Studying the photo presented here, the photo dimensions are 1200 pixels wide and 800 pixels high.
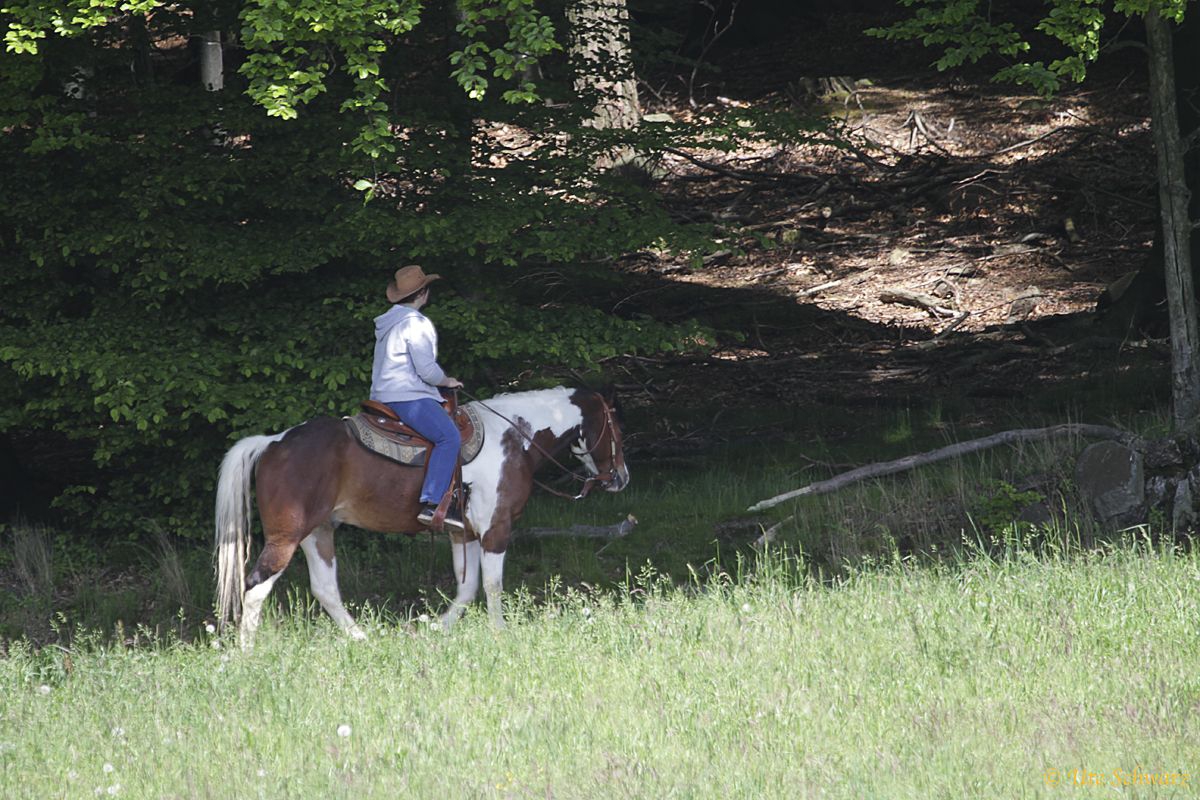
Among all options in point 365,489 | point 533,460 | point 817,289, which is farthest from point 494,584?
point 817,289

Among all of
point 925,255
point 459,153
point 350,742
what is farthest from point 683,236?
point 925,255

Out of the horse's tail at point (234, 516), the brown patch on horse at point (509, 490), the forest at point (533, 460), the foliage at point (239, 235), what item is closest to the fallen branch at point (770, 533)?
the forest at point (533, 460)

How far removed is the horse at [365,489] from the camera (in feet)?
31.0

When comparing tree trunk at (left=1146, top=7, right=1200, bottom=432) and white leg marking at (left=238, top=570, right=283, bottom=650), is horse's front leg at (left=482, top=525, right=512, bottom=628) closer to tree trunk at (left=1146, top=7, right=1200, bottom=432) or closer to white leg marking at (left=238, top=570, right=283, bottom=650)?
white leg marking at (left=238, top=570, right=283, bottom=650)

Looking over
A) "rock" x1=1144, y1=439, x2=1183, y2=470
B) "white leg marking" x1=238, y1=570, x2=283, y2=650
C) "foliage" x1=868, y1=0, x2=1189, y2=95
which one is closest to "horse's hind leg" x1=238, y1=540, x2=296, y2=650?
"white leg marking" x1=238, y1=570, x2=283, y2=650

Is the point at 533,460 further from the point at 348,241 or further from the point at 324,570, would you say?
the point at 348,241

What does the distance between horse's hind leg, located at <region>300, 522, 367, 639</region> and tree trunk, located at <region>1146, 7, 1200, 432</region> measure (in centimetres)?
720

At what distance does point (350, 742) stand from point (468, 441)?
3.86m

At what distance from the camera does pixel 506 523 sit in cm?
1028

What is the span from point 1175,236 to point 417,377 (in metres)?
6.69

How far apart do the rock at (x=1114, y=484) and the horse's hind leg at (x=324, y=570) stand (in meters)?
5.93

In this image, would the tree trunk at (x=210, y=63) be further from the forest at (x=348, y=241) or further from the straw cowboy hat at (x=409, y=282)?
the straw cowboy hat at (x=409, y=282)

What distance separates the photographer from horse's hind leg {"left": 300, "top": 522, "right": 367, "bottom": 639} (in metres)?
9.83

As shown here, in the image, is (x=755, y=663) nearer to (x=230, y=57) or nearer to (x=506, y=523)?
(x=506, y=523)
